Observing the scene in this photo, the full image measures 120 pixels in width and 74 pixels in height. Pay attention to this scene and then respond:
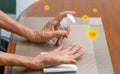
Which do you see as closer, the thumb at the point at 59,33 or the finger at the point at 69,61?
the finger at the point at 69,61

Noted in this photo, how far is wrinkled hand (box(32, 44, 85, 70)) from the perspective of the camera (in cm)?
101

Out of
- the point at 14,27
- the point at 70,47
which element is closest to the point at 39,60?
the point at 70,47

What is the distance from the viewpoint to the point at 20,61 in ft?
3.26

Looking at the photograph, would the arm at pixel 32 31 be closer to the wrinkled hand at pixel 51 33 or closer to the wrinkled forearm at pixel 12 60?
the wrinkled hand at pixel 51 33

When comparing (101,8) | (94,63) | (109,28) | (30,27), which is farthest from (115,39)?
(30,27)

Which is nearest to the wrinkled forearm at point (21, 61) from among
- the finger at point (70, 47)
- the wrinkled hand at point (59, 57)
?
the wrinkled hand at point (59, 57)

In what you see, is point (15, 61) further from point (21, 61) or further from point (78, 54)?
point (78, 54)

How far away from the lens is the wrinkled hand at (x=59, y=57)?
1.01 meters

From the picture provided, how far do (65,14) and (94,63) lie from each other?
297mm

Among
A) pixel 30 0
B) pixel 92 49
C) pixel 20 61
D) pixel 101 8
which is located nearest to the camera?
pixel 20 61

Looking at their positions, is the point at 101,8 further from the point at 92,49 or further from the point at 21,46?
the point at 21,46

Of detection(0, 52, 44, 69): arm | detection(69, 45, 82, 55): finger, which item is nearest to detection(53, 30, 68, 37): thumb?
detection(69, 45, 82, 55): finger

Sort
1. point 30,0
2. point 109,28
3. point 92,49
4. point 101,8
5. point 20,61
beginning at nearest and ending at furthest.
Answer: point 20,61 < point 92,49 < point 109,28 < point 101,8 < point 30,0

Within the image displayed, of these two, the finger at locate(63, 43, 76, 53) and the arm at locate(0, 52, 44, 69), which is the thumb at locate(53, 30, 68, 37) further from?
the arm at locate(0, 52, 44, 69)
